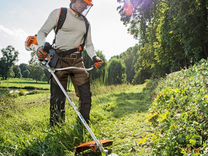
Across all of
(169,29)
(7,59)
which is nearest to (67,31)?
(169,29)

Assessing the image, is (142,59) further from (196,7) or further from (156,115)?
(156,115)

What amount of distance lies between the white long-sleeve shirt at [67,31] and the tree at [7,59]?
321 feet

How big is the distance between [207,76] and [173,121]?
2114mm

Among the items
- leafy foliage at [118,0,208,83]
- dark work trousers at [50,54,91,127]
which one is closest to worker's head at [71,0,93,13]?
dark work trousers at [50,54,91,127]

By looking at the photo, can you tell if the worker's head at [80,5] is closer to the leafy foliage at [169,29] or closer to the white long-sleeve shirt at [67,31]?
the white long-sleeve shirt at [67,31]

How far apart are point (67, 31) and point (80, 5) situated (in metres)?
0.51

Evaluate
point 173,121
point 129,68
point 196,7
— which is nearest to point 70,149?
point 173,121

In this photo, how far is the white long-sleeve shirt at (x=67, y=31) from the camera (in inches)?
190

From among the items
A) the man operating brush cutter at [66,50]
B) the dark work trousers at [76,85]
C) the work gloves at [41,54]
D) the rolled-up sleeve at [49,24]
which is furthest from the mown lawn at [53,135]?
the rolled-up sleeve at [49,24]

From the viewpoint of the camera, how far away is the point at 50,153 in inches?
158

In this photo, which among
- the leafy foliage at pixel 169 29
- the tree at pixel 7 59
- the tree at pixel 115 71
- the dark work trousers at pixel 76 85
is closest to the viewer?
the dark work trousers at pixel 76 85

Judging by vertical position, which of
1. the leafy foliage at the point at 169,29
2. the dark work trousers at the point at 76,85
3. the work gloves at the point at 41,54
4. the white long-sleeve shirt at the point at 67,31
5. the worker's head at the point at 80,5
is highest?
the leafy foliage at the point at 169,29

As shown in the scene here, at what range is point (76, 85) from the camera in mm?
5098

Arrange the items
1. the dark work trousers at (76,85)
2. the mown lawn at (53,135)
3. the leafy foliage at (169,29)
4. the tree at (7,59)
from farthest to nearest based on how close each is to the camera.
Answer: the tree at (7,59)
the leafy foliage at (169,29)
the dark work trousers at (76,85)
the mown lawn at (53,135)
